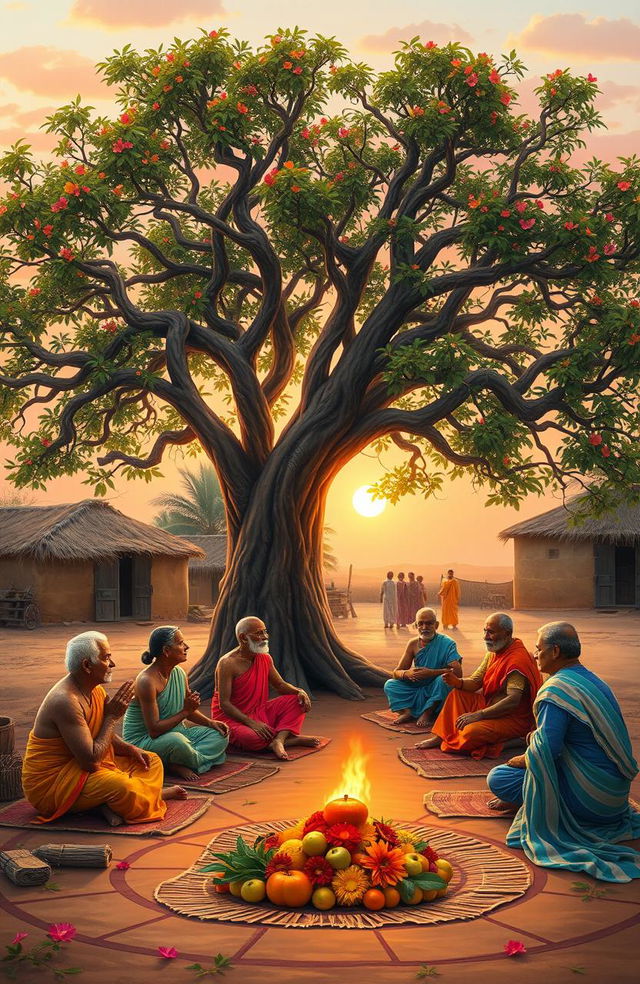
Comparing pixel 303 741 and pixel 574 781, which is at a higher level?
pixel 574 781

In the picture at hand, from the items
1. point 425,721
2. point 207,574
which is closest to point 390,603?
point 207,574

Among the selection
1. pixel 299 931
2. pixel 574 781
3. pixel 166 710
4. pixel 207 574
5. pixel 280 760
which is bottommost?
pixel 299 931

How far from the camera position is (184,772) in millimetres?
8188

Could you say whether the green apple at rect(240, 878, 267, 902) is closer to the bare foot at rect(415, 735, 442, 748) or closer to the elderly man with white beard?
the elderly man with white beard

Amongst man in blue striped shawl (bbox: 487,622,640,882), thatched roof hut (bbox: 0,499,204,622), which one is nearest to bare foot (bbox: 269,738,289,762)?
man in blue striped shawl (bbox: 487,622,640,882)

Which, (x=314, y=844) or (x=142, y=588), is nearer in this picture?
(x=314, y=844)

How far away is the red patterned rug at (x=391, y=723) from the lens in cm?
1051

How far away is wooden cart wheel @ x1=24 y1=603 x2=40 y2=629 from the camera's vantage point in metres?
25.4

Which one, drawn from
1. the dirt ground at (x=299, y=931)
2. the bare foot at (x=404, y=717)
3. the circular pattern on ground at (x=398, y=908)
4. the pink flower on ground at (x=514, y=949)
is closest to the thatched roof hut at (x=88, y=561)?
the bare foot at (x=404, y=717)

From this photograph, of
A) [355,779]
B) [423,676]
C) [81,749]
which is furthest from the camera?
[423,676]

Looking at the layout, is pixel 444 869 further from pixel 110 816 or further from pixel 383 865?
pixel 110 816

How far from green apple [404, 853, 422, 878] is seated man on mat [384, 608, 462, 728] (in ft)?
16.5

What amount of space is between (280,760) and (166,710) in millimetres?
1246

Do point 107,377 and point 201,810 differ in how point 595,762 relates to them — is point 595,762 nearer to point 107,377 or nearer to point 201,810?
point 201,810
